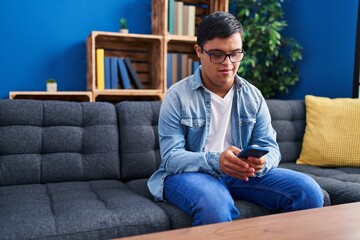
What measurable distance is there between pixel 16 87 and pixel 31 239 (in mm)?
2020

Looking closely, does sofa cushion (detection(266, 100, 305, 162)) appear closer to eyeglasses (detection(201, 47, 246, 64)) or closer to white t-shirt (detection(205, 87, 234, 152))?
white t-shirt (detection(205, 87, 234, 152))

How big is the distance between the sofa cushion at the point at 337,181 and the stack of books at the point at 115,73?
4.58 ft

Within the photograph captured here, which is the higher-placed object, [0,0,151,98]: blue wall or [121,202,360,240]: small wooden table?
[0,0,151,98]: blue wall

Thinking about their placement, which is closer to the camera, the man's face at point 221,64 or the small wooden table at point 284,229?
the small wooden table at point 284,229

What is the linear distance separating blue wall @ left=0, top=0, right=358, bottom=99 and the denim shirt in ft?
5.21

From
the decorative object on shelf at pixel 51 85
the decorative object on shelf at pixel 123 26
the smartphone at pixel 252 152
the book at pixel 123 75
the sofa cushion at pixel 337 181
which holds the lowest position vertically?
the sofa cushion at pixel 337 181

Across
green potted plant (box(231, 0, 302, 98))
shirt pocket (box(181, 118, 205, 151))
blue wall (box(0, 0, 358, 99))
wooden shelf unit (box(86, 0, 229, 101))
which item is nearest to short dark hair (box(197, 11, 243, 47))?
shirt pocket (box(181, 118, 205, 151))

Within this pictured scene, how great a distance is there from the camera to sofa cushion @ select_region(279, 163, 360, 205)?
1482mm

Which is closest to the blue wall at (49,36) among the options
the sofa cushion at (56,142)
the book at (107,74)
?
the book at (107,74)

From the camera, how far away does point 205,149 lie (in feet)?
4.66

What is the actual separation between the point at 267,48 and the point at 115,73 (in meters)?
1.29

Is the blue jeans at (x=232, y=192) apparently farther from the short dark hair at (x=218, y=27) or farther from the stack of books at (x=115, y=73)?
the stack of books at (x=115, y=73)

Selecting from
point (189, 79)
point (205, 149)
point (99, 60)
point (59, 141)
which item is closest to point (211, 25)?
point (189, 79)

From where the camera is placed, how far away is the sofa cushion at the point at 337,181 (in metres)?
1.48
